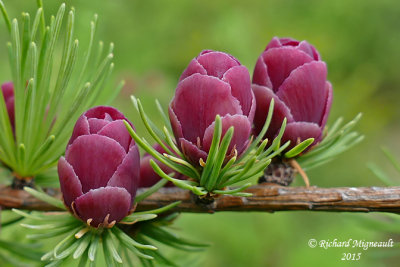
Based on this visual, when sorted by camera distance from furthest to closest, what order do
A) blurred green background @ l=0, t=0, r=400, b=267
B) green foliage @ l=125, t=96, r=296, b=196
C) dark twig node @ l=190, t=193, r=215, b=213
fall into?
blurred green background @ l=0, t=0, r=400, b=267
dark twig node @ l=190, t=193, r=215, b=213
green foliage @ l=125, t=96, r=296, b=196

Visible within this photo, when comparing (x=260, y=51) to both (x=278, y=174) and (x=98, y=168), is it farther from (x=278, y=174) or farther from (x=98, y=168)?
(x=98, y=168)

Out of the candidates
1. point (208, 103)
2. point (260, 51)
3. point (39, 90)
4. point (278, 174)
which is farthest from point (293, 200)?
point (260, 51)

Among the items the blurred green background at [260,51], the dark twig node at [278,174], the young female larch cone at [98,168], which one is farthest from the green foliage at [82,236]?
the blurred green background at [260,51]

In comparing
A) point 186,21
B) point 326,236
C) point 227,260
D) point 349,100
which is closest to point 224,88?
point 326,236

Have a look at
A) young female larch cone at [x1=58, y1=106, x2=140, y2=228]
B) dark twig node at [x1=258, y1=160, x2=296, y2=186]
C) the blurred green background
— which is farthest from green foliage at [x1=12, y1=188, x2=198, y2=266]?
the blurred green background

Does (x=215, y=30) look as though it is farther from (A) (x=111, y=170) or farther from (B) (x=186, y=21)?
(A) (x=111, y=170)

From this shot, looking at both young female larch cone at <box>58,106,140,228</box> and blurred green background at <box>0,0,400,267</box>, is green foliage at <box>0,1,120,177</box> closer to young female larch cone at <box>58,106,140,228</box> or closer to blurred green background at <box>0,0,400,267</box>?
young female larch cone at <box>58,106,140,228</box>
